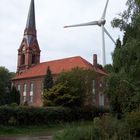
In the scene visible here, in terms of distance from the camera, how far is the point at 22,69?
347 ft

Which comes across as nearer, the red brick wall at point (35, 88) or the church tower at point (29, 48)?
the red brick wall at point (35, 88)

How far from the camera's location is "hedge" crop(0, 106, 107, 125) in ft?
132

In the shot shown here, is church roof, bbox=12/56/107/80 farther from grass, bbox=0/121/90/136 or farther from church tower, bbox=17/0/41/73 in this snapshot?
grass, bbox=0/121/90/136

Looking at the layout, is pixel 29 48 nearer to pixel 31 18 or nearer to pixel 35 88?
pixel 31 18

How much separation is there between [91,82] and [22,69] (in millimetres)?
52112

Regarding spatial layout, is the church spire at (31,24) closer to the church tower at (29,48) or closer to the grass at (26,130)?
the church tower at (29,48)

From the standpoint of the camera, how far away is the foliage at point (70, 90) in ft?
164

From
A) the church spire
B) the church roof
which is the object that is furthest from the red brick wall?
the church spire

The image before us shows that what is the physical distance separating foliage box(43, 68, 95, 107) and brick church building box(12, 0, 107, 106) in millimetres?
23421

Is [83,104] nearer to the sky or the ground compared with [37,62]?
nearer to the ground

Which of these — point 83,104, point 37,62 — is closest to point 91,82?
point 83,104

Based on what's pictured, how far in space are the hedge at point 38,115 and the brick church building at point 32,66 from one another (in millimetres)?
28487

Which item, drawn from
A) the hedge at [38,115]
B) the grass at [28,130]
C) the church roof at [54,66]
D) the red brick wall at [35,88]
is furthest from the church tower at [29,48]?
the grass at [28,130]

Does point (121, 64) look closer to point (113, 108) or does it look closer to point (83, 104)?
point (113, 108)
